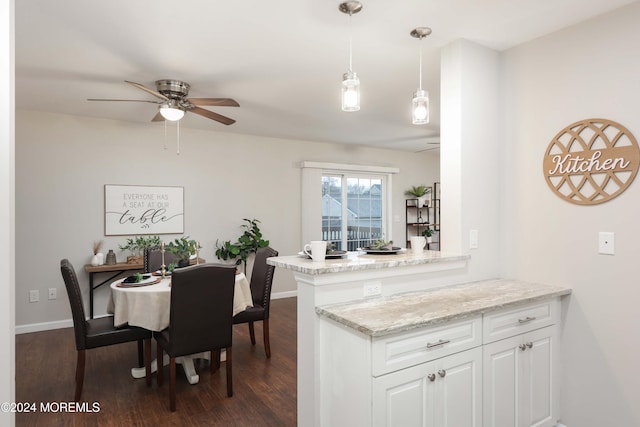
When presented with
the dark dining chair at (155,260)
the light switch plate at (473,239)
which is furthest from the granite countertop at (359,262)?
the dark dining chair at (155,260)

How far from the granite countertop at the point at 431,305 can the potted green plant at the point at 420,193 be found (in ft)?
15.1

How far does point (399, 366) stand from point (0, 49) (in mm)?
1936

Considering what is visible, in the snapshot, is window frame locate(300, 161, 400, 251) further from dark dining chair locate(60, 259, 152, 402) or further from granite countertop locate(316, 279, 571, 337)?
granite countertop locate(316, 279, 571, 337)

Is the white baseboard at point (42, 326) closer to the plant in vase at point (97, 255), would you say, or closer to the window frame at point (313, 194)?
the plant in vase at point (97, 255)

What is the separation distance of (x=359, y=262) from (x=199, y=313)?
48.6 inches

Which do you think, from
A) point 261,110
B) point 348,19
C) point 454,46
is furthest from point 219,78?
point 454,46

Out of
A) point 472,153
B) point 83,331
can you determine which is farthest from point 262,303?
point 472,153

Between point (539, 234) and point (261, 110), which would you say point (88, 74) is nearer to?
point (261, 110)

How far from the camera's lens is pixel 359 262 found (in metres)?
2.02

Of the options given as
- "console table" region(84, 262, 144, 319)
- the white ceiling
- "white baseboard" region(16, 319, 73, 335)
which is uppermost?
the white ceiling

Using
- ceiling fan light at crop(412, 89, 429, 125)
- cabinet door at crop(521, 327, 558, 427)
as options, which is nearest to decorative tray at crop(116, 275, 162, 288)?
ceiling fan light at crop(412, 89, 429, 125)

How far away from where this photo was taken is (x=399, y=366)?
5.25 ft

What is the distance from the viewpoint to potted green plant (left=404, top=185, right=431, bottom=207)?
6926mm

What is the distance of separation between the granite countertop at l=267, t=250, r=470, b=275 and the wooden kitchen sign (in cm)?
71
